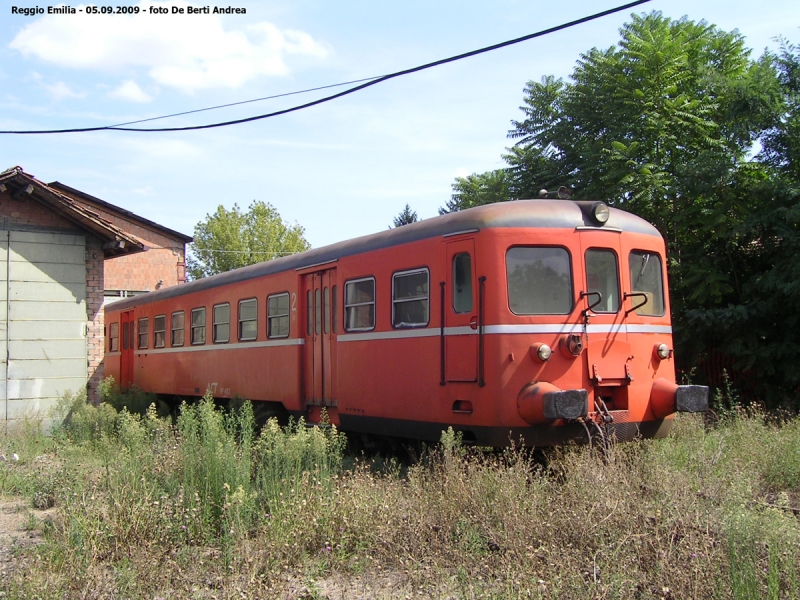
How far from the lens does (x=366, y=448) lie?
1082cm

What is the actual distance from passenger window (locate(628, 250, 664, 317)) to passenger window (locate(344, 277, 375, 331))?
119 inches

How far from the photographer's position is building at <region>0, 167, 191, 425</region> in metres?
13.9

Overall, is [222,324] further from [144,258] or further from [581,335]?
[144,258]

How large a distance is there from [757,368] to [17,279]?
12.6 meters

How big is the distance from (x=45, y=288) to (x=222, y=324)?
317cm

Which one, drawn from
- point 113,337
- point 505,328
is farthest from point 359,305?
point 113,337

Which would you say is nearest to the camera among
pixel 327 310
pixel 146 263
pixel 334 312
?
pixel 334 312

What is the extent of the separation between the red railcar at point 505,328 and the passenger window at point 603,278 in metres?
0.01

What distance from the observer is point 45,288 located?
1429 cm

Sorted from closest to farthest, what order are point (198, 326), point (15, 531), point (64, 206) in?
point (15, 531)
point (64, 206)
point (198, 326)

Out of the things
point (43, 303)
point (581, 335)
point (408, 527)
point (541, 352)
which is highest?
point (43, 303)

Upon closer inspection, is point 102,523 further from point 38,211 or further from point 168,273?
point 168,273

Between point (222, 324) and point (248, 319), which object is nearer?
point (248, 319)

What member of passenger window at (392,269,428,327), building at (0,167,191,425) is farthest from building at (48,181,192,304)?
passenger window at (392,269,428,327)
